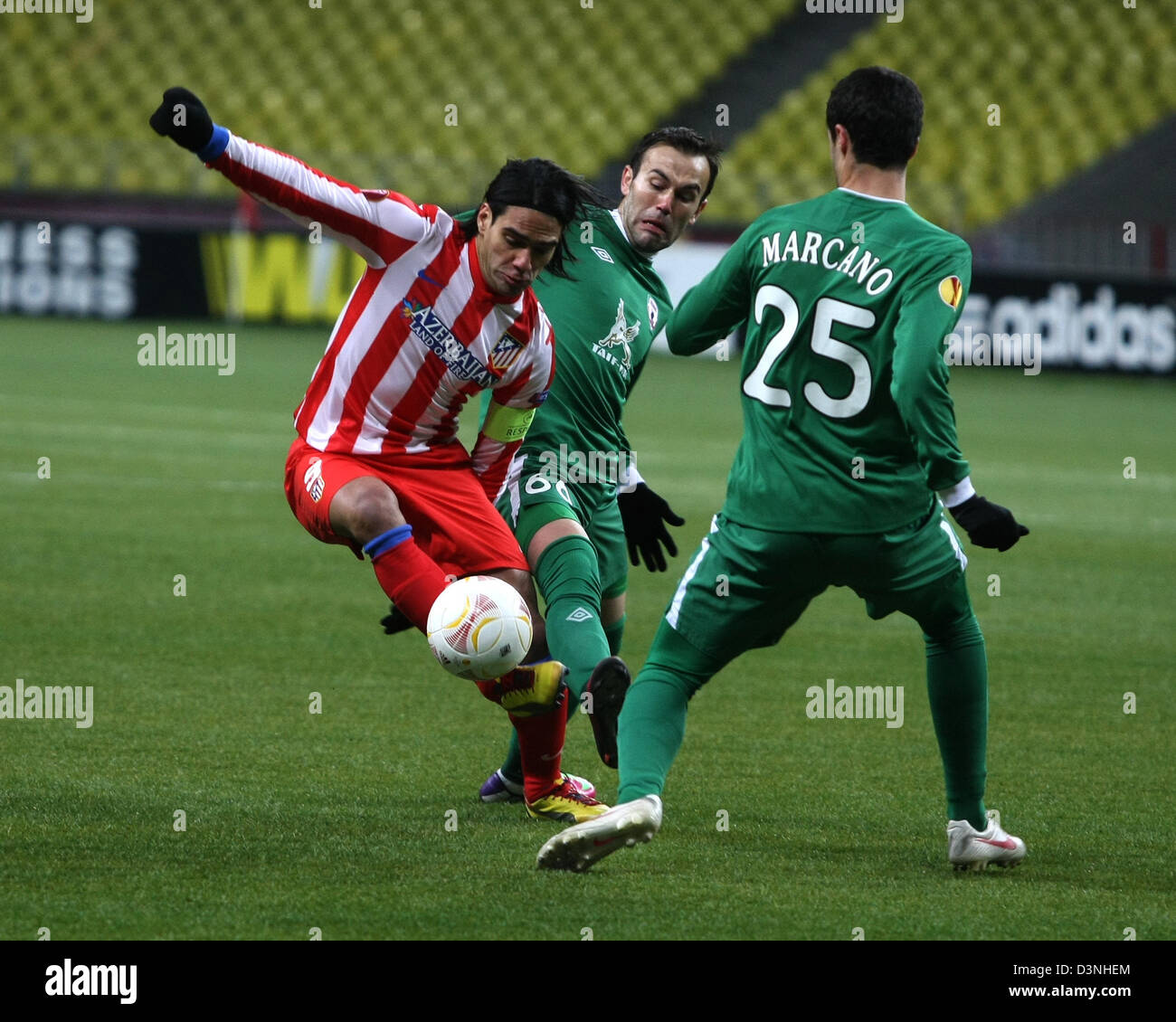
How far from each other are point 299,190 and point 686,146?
130cm

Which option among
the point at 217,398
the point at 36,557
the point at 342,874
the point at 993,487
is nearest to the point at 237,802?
the point at 342,874

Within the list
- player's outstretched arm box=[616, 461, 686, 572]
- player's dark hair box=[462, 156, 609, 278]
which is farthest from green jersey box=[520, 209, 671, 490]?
player's dark hair box=[462, 156, 609, 278]

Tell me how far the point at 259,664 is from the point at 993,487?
6975mm

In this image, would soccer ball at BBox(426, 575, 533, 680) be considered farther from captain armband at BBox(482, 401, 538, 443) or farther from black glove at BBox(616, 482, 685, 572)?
black glove at BBox(616, 482, 685, 572)

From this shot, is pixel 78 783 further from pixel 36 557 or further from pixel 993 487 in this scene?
pixel 993 487

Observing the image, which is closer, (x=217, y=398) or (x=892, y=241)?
(x=892, y=241)

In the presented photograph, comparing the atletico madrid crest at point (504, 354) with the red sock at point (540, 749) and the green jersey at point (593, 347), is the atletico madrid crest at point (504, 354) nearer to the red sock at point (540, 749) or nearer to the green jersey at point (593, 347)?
the green jersey at point (593, 347)

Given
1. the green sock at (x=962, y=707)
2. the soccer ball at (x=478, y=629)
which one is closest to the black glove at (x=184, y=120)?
the soccer ball at (x=478, y=629)

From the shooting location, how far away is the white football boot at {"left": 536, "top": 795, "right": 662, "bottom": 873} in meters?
3.84

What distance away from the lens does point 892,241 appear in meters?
4.03

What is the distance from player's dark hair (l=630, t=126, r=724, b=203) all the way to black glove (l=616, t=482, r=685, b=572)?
941 mm

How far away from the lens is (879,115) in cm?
402

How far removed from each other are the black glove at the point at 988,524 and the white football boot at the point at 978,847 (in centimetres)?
88
